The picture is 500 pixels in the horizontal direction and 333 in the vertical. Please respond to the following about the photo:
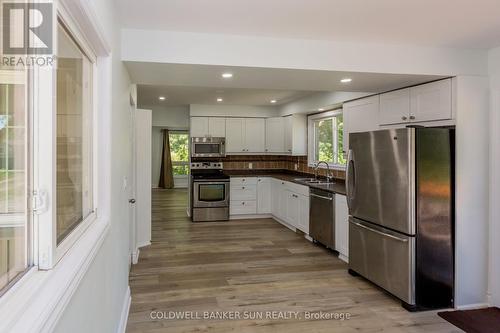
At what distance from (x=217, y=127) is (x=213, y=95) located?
1.32 metres

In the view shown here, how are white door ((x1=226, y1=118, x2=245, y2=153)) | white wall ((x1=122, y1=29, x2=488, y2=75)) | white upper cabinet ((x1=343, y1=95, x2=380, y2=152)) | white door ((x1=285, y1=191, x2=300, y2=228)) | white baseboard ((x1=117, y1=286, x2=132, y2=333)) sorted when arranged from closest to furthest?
white baseboard ((x1=117, y1=286, x2=132, y2=333))
white wall ((x1=122, y1=29, x2=488, y2=75))
white upper cabinet ((x1=343, y1=95, x2=380, y2=152))
white door ((x1=285, y1=191, x2=300, y2=228))
white door ((x1=226, y1=118, x2=245, y2=153))

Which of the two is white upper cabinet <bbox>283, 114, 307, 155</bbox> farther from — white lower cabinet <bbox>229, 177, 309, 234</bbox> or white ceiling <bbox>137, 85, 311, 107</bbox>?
white lower cabinet <bbox>229, 177, 309, 234</bbox>

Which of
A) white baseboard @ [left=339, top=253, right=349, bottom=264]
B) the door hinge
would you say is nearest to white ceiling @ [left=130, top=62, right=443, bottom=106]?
the door hinge

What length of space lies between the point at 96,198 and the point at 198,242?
3.53 m

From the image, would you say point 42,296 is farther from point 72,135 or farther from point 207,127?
point 207,127

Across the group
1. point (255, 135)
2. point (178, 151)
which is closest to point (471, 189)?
point (255, 135)

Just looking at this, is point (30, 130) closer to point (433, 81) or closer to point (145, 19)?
point (145, 19)

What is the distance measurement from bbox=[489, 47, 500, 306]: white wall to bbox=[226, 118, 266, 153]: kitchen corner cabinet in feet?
15.6

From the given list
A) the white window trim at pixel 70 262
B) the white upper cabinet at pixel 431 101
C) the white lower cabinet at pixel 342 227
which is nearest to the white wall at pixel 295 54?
the white upper cabinet at pixel 431 101

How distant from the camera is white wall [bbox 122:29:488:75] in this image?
282cm

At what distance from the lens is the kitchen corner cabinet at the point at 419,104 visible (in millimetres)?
3395

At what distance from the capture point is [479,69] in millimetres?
3391

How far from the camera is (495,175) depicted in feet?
10.9

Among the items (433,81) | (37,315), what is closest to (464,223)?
(433,81)
